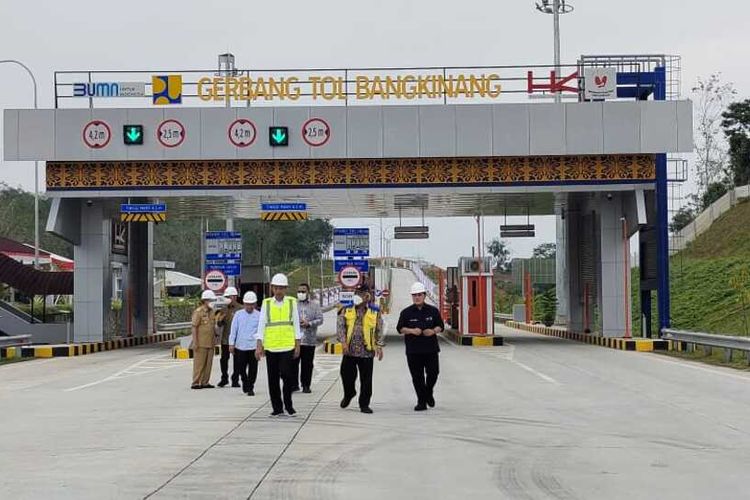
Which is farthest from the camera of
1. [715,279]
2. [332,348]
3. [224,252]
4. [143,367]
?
[715,279]

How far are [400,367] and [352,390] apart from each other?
9.17 metres

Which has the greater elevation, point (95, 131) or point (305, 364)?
point (95, 131)

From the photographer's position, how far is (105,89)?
30938 mm

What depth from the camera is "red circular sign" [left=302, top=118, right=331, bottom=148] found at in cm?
3020

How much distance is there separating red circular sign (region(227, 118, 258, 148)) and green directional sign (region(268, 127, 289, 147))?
43 cm

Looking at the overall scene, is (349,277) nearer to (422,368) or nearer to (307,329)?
(307,329)

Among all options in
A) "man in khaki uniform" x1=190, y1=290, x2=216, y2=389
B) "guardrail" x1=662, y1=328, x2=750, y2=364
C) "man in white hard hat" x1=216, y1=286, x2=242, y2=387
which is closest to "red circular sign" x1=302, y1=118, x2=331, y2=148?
"guardrail" x1=662, y1=328, x2=750, y2=364

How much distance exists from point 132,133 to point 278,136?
4.19 metres

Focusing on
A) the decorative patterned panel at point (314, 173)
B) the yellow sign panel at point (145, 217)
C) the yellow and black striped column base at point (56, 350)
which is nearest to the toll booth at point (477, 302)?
the decorative patterned panel at point (314, 173)

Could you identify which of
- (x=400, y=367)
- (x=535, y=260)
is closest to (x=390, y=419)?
(x=400, y=367)

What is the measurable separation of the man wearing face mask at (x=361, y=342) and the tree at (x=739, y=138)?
47.0 meters

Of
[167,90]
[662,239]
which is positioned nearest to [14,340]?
[167,90]

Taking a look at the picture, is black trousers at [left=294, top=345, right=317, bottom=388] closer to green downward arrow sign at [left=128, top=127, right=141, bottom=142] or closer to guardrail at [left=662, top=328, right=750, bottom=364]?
guardrail at [left=662, top=328, right=750, bottom=364]

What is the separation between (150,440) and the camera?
11117 mm
